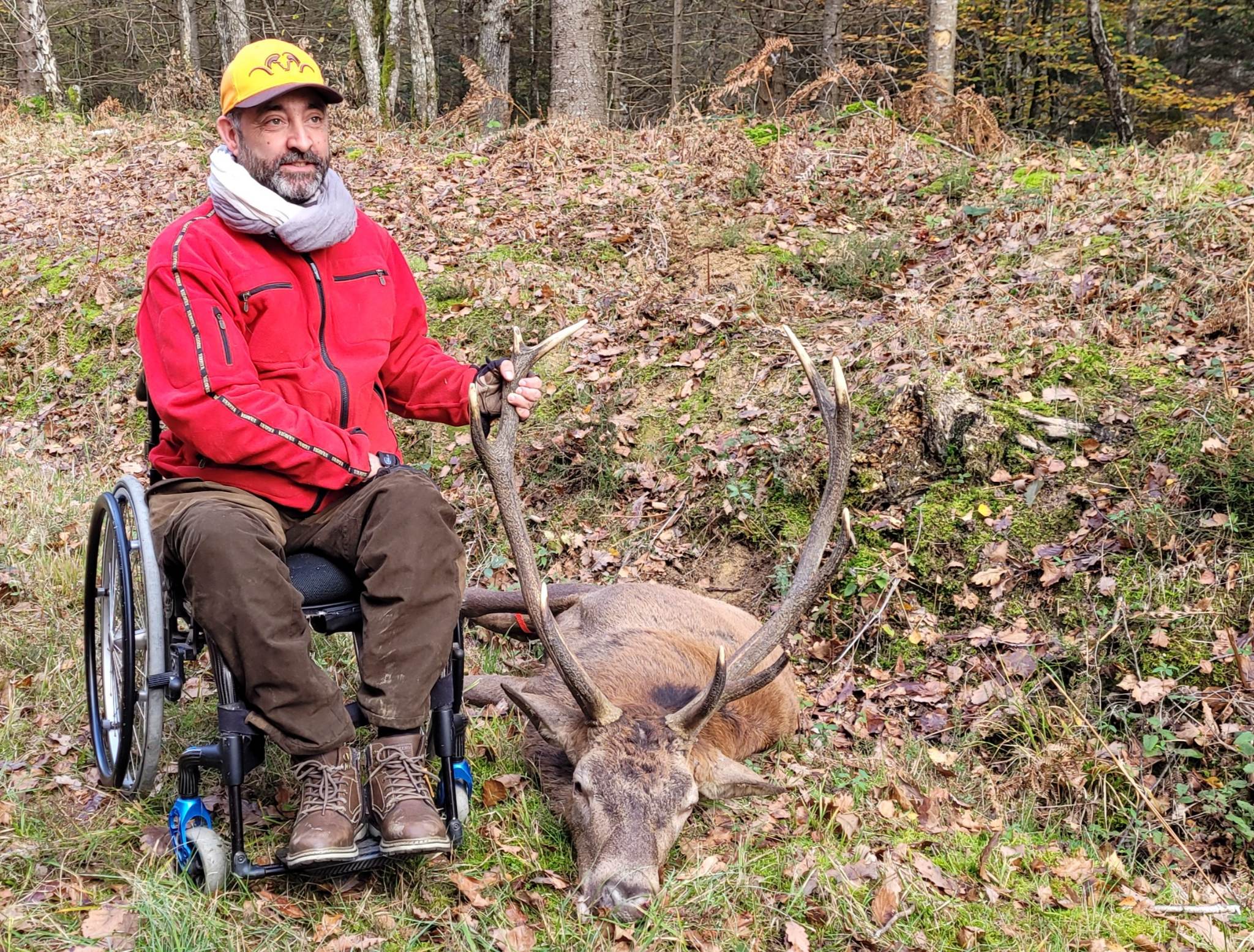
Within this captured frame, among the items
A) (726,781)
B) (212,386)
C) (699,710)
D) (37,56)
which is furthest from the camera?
(37,56)

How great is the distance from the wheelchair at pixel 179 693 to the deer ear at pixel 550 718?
0.37 meters

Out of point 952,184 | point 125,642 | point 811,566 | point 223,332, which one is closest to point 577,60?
point 952,184

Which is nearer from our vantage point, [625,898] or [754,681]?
[625,898]

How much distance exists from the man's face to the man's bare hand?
3.06ft

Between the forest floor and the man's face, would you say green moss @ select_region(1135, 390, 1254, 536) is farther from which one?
the man's face

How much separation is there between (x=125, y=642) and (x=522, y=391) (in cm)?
161

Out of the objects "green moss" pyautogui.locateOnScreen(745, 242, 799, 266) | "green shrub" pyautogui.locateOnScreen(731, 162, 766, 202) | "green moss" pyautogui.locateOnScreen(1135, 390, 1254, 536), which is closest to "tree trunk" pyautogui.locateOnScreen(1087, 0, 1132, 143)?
"green shrub" pyautogui.locateOnScreen(731, 162, 766, 202)

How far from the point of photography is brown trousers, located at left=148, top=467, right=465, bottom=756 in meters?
3.24

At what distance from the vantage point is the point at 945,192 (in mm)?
8055

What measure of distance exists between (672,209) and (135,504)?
19.1 ft

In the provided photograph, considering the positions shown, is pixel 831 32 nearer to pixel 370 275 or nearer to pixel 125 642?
pixel 370 275

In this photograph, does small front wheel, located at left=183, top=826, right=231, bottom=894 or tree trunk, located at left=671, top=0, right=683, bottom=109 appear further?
tree trunk, located at left=671, top=0, right=683, bottom=109

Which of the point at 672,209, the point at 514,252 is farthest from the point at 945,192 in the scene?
the point at 514,252

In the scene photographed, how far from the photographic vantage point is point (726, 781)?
403 cm
